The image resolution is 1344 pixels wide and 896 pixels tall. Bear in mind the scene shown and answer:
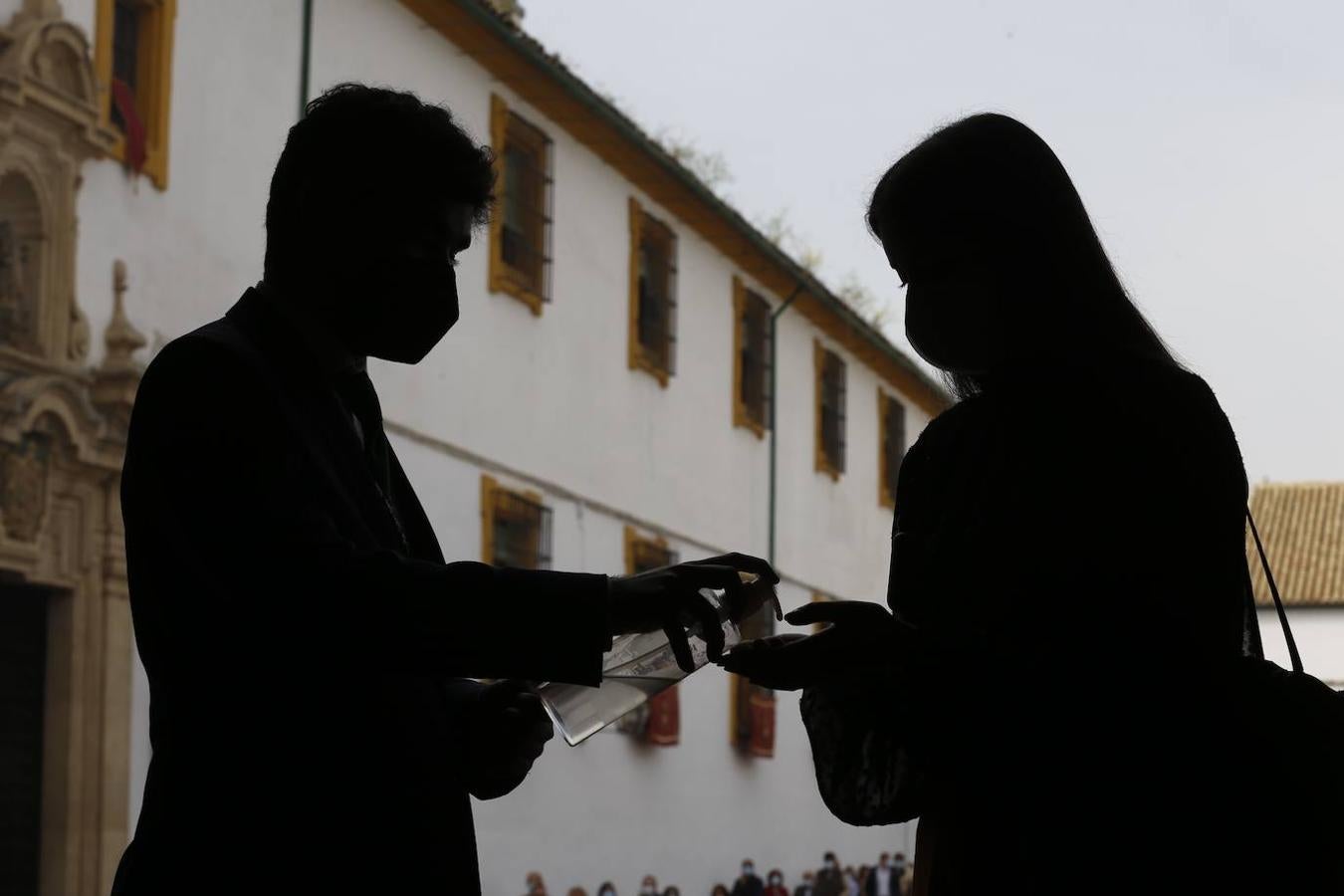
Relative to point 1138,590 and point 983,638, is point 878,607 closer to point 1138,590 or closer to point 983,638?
point 983,638

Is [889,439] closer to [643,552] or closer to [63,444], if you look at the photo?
[643,552]

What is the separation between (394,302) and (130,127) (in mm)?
10820

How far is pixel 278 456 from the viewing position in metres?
2.46

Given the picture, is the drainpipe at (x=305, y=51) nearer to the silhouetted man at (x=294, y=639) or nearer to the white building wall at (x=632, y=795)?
the white building wall at (x=632, y=795)

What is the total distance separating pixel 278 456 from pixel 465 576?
24 centimetres

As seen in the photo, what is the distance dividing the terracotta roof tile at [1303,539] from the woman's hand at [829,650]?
41.8 metres

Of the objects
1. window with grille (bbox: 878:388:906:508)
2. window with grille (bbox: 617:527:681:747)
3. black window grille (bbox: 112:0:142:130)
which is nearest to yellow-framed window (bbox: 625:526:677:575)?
window with grille (bbox: 617:527:681:747)

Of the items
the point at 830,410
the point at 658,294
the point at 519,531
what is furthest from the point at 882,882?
the point at 519,531

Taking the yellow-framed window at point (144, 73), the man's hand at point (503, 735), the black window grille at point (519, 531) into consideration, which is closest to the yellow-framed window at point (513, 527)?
the black window grille at point (519, 531)

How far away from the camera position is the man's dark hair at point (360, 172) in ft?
8.80

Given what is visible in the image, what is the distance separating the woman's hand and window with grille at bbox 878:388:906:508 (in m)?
26.4

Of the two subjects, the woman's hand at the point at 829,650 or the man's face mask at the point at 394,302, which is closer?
the woman's hand at the point at 829,650

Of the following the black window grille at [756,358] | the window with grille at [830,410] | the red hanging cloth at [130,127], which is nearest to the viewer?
the red hanging cloth at [130,127]

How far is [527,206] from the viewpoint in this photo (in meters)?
18.7
